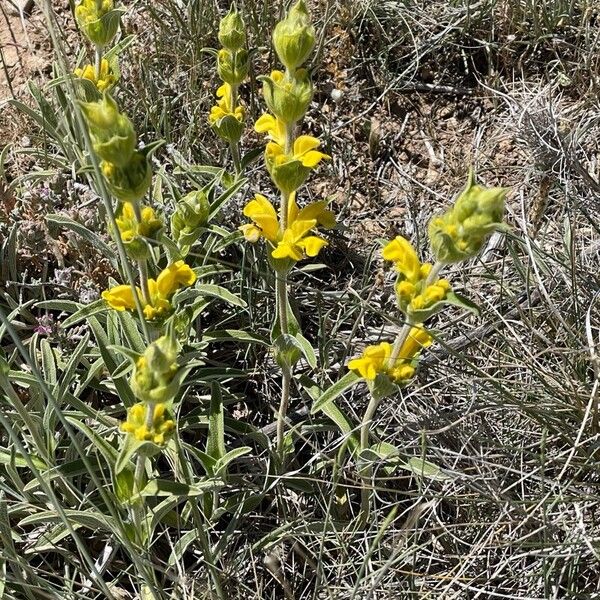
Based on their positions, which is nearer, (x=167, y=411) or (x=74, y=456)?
(x=167, y=411)

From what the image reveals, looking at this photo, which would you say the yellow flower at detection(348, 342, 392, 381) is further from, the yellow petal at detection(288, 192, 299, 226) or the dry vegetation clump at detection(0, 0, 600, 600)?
the yellow petal at detection(288, 192, 299, 226)

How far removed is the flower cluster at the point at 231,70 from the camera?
257 cm

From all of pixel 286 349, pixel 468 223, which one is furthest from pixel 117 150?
pixel 286 349

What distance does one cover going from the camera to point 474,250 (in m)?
1.71

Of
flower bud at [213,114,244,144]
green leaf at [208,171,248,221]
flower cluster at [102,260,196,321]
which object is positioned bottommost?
green leaf at [208,171,248,221]

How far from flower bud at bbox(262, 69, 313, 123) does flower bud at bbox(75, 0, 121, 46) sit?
0.87m

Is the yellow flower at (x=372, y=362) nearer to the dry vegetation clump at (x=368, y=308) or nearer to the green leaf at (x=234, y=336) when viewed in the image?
the dry vegetation clump at (x=368, y=308)

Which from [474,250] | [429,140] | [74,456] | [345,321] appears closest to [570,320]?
[345,321]

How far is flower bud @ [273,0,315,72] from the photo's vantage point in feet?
6.56

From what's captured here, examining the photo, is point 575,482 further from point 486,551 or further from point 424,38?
point 424,38

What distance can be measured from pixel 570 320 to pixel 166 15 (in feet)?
7.77

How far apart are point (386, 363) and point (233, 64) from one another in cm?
125

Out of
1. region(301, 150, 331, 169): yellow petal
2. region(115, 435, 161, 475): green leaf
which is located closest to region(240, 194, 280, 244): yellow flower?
region(301, 150, 331, 169): yellow petal

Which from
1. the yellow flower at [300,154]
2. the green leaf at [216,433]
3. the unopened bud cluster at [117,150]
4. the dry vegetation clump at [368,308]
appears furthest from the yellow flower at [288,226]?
the green leaf at [216,433]
